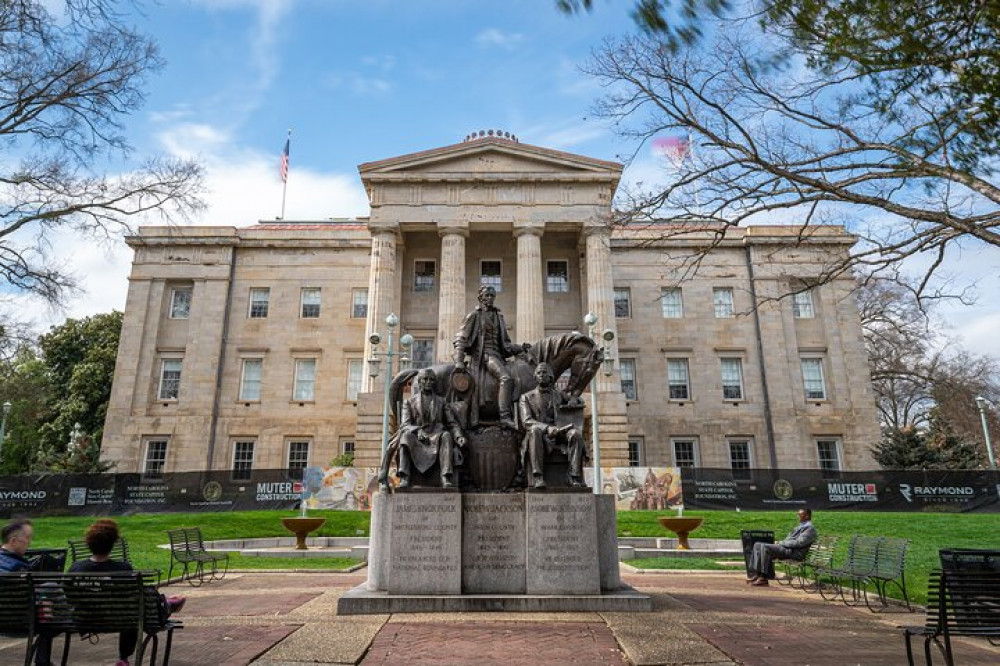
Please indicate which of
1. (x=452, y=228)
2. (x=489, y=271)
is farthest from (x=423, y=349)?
(x=452, y=228)

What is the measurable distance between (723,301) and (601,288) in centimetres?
1146

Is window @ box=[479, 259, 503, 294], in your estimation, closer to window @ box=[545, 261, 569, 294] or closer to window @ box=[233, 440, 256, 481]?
window @ box=[545, 261, 569, 294]

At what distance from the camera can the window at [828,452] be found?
3784 cm

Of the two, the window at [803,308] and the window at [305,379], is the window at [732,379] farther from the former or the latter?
the window at [305,379]

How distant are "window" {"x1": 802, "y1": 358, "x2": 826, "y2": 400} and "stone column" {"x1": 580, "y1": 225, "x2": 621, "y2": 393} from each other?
530 inches

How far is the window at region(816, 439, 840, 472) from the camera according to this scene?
124 ft

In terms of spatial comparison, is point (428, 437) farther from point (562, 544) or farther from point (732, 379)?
point (732, 379)

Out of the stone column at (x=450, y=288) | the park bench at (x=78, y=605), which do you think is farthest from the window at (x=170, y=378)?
the park bench at (x=78, y=605)

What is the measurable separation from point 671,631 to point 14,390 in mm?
48255

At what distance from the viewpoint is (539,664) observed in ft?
16.6

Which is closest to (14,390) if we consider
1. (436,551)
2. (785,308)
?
(436,551)

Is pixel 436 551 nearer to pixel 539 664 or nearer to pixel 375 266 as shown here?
pixel 539 664

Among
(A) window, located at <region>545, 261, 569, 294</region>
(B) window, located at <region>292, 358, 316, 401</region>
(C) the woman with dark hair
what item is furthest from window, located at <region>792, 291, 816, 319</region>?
(C) the woman with dark hair

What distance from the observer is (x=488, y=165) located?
36.6 meters
